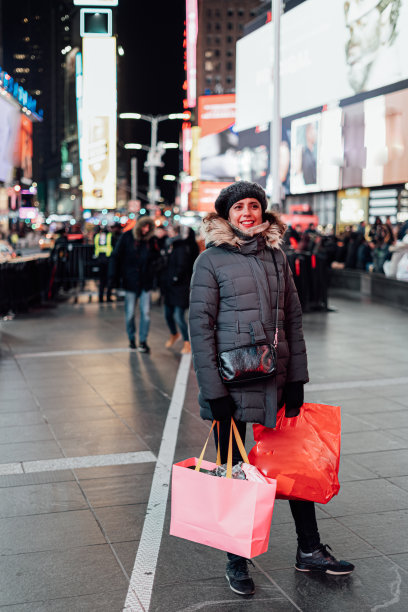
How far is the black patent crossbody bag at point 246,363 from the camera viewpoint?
3.82 meters

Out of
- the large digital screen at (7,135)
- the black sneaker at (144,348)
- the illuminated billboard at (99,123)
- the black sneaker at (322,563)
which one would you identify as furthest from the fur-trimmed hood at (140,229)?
the illuminated billboard at (99,123)

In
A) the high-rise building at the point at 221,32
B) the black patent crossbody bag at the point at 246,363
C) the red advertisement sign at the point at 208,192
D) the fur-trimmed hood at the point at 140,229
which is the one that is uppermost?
the high-rise building at the point at 221,32

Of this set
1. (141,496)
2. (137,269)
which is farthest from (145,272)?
(141,496)

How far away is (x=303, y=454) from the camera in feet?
12.7

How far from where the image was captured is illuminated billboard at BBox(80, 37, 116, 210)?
4703 centimetres

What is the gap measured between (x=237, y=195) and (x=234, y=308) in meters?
0.60

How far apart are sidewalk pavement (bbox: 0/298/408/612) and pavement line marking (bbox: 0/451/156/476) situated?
14 mm

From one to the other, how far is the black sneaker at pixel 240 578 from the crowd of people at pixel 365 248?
1335 centimetres

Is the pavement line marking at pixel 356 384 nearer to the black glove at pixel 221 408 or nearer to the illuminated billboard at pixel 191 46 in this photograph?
the black glove at pixel 221 408

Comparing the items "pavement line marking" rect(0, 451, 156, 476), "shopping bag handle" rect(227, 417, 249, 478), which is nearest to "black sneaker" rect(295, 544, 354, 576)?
"shopping bag handle" rect(227, 417, 249, 478)

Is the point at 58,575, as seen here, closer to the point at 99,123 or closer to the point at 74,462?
the point at 74,462

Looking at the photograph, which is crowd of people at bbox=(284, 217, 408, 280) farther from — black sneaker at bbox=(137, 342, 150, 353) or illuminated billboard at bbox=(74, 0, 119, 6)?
illuminated billboard at bbox=(74, 0, 119, 6)

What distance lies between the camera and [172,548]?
4.34 m

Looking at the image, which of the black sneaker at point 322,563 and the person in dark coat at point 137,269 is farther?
the person in dark coat at point 137,269
